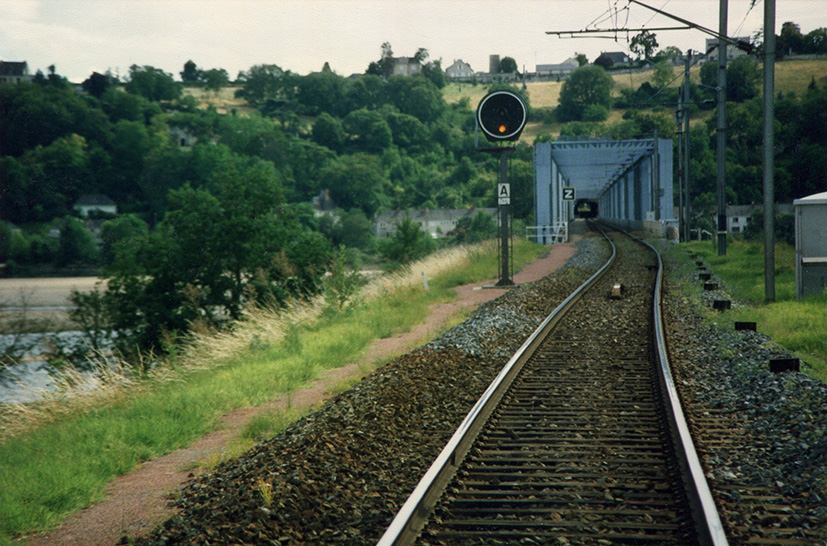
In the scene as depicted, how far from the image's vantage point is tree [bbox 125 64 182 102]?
133000 millimetres

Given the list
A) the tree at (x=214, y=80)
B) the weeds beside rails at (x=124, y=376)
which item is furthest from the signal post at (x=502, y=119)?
the tree at (x=214, y=80)

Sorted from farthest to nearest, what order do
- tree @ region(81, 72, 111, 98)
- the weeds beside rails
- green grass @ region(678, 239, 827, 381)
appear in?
tree @ region(81, 72, 111, 98)
green grass @ region(678, 239, 827, 381)
the weeds beside rails

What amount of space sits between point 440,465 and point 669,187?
152 ft

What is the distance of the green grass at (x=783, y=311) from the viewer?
989 cm

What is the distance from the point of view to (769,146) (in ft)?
46.2

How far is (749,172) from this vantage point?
89125 millimetres

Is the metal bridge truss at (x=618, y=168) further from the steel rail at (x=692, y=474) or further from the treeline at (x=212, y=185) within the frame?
the steel rail at (x=692, y=474)

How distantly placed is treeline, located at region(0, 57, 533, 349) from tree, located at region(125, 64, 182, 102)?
284mm

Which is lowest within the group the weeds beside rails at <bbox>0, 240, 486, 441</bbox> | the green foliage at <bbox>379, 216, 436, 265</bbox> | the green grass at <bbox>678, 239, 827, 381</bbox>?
the weeds beside rails at <bbox>0, 240, 486, 441</bbox>

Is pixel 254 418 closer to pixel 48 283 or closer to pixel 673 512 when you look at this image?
pixel 673 512

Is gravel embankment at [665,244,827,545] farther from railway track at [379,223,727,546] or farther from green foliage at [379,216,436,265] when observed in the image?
green foliage at [379,216,436,265]

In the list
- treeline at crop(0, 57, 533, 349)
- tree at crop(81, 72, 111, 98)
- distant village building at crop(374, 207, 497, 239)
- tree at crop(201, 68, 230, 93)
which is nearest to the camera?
treeline at crop(0, 57, 533, 349)

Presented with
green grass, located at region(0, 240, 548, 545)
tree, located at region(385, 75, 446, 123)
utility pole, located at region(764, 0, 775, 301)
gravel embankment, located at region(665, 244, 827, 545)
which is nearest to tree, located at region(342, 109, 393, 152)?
tree, located at region(385, 75, 446, 123)

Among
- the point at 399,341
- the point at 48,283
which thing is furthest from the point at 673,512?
the point at 48,283
